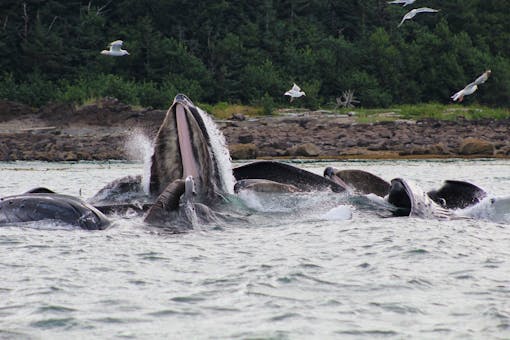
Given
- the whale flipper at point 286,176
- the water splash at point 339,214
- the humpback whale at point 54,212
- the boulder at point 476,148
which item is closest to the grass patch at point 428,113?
the boulder at point 476,148

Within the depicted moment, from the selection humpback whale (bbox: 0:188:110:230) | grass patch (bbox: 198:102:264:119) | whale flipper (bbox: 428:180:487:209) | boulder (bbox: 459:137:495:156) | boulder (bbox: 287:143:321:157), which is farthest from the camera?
grass patch (bbox: 198:102:264:119)

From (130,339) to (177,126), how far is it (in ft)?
19.6

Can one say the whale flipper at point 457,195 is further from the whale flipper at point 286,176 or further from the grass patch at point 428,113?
the grass patch at point 428,113

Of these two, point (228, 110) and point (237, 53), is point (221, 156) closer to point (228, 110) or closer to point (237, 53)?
point (228, 110)

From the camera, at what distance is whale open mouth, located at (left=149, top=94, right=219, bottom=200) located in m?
12.4

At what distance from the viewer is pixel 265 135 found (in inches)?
1676

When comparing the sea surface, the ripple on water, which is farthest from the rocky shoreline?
the ripple on water

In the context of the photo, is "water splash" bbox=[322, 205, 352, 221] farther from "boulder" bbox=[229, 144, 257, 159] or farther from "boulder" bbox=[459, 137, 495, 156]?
"boulder" bbox=[459, 137, 495, 156]

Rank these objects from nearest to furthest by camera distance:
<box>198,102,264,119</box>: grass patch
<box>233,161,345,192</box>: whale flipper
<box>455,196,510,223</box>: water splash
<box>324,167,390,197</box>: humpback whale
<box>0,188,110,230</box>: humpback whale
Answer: <box>0,188,110,230</box>: humpback whale
<box>455,196,510,223</box>: water splash
<box>233,161,345,192</box>: whale flipper
<box>324,167,390,197</box>: humpback whale
<box>198,102,264,119</box>: grass patch

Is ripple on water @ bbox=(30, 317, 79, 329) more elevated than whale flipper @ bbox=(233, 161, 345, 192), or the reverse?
whale flipper @ bbox=(233, 161, 345, 192)

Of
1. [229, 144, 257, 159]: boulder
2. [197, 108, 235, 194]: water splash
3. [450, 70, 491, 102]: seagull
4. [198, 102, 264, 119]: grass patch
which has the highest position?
[450, 70, 491, 102]: seagull

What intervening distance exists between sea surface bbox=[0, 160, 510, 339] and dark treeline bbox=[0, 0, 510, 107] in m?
38.9

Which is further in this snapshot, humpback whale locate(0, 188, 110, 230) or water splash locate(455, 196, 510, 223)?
water splash locate(455, 196, 510, 223)

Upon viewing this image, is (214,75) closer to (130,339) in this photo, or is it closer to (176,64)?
(176,64)
